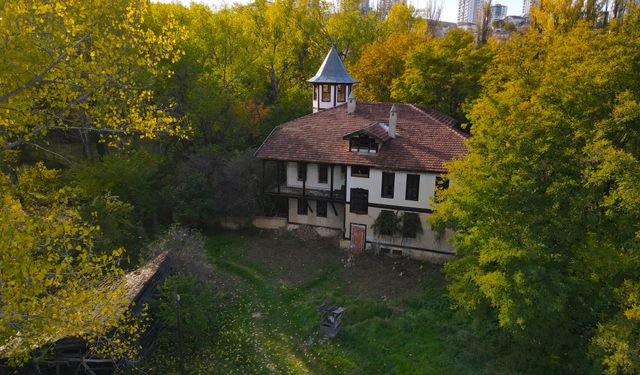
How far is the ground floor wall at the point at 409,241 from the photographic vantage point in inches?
970

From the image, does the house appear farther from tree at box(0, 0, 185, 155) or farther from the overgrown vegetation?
tree at box(0, 0, 185, 155)

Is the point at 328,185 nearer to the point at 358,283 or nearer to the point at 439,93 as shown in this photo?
the point at 358,283

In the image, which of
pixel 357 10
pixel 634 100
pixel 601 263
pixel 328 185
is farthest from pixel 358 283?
pixel 357 10

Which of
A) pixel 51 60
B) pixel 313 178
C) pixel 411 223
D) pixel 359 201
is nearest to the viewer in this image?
pixel 51 60

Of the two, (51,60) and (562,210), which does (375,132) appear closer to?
(562,210)

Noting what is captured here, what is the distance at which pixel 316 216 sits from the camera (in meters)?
28.9

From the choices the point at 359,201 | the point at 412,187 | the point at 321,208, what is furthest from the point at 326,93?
the point at 412,187

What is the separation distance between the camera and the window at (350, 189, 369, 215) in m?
26.1

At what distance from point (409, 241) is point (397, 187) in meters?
3.43

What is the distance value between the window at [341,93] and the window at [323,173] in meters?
9.66

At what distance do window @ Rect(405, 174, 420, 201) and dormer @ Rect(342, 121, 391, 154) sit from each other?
2818mm

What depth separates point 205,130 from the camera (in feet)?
114

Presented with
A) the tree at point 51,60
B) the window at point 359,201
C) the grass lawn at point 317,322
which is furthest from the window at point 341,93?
the tree at point 51,60

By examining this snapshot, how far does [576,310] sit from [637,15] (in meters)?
12.3
